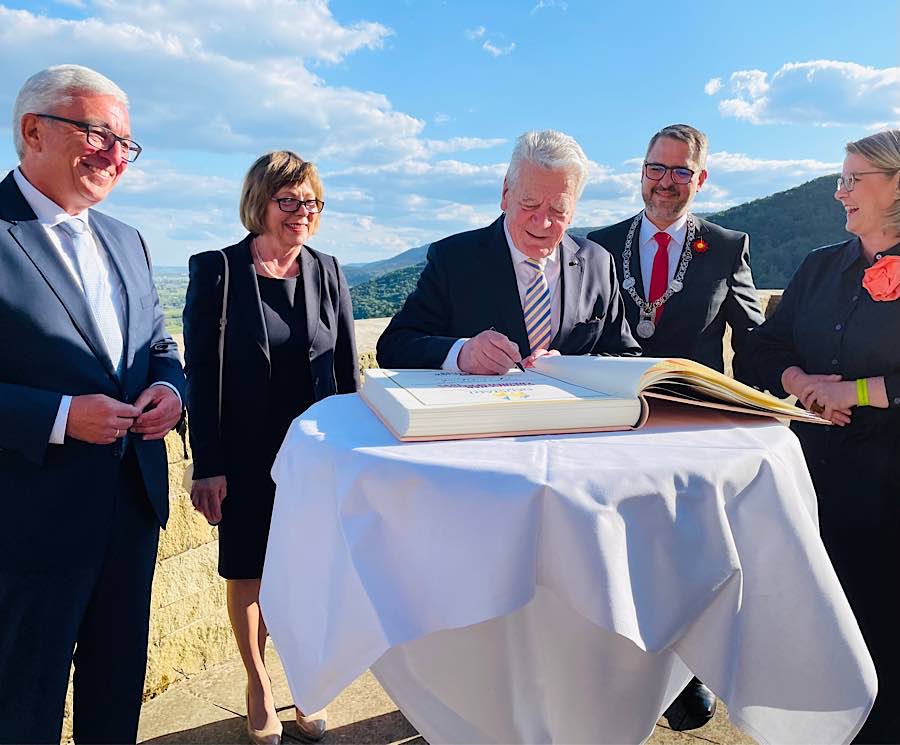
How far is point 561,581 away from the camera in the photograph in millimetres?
1175

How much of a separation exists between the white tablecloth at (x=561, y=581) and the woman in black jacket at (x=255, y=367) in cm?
131

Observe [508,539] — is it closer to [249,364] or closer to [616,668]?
[616,668]

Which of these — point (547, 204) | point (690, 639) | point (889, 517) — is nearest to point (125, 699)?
point (690, 639)

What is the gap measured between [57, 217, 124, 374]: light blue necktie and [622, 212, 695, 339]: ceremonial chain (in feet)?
6.96

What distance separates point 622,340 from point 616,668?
1.21m

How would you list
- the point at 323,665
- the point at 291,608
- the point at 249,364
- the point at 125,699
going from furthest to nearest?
the point at 249,364, the point at 125,699, the point at 291,608, the point at 323,665

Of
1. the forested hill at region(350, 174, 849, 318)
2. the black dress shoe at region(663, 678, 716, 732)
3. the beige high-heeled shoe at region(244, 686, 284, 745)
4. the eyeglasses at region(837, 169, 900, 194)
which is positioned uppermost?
the forested hill at region(350, 174, 849, 318)

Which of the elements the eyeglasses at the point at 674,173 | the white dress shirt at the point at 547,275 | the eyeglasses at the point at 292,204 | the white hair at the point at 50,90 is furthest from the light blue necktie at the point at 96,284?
the eyeglasses at the point at 674,173

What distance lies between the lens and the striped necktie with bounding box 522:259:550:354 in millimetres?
2344

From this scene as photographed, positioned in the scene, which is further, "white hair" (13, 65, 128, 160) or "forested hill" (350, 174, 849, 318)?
"forested hill" (350, 174, 849, 318)

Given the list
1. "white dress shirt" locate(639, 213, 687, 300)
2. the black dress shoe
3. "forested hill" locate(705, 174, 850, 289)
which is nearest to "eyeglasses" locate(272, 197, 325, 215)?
"white dress shirt" locate(639, 213, 687, 300)

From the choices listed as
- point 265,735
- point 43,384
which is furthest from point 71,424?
point 265,735

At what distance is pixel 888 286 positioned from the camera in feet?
7.94

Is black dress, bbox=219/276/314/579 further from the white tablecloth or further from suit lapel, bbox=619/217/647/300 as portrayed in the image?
suit lapel, bbox=619/217/647/300
